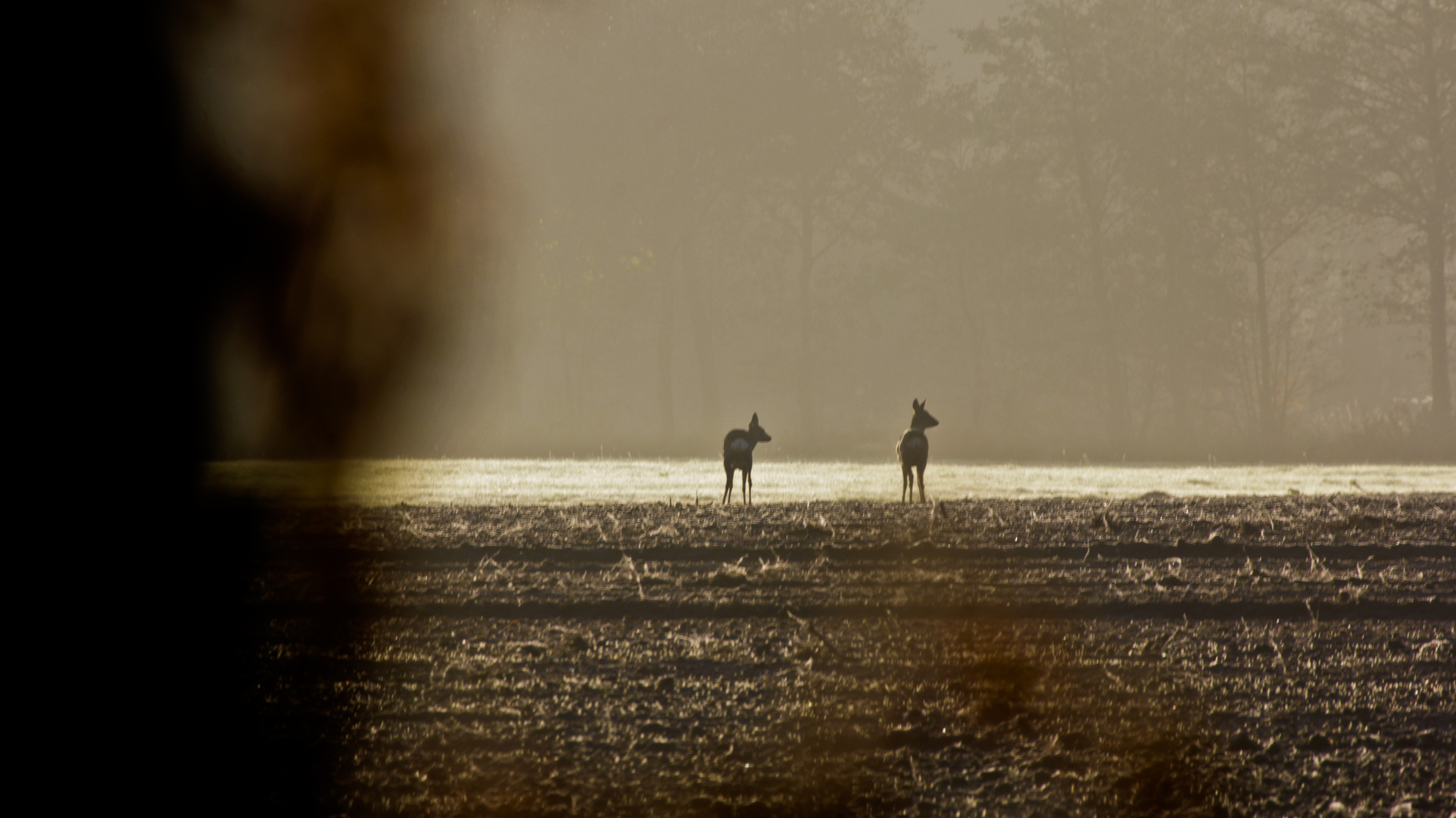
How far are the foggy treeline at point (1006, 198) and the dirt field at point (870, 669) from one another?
22.9 meters

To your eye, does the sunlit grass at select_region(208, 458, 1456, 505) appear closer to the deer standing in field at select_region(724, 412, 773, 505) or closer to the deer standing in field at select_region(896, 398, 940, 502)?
the deer standing in field at select_region(724, 412, 773, 505)

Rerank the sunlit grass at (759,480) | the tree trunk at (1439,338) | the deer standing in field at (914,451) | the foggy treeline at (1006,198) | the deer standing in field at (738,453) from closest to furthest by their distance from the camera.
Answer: the deer standing in field at (738,453), the deer standing in field at (914,451), the sunlit grass at (759,480), the tree trunk at (1439,338), the foggy treeline at (1006,198)

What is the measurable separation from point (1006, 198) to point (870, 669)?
123ft

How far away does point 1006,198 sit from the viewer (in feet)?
141

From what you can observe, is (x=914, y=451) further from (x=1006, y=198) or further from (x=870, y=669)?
(x=1006, y=198)

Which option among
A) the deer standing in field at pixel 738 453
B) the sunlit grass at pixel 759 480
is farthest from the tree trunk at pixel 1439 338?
the deer standing in field at pixel 738 453

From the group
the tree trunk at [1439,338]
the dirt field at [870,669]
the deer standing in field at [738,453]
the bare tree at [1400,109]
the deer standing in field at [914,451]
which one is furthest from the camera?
the bare tree at [1400,109]

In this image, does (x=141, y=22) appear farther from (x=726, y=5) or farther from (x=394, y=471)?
(x=726, y=5)

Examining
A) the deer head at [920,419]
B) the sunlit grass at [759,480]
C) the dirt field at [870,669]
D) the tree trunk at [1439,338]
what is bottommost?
the dirt field at [870,669]

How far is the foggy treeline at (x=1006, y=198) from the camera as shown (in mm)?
36125

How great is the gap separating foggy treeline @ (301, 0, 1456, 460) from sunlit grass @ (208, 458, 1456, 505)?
8814 millimetres

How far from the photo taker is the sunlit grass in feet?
58.1

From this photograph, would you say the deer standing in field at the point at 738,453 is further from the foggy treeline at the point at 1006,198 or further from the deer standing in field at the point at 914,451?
the foggy treeline at the point at 1006,198

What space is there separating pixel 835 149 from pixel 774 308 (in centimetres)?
887
